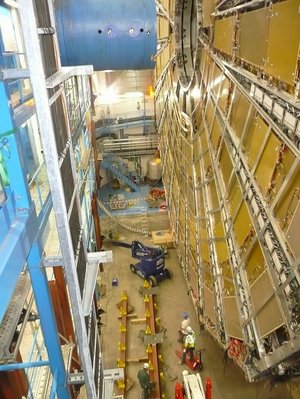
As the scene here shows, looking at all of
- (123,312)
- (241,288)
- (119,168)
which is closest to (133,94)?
(119,168)

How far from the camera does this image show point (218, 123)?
15.9 ft

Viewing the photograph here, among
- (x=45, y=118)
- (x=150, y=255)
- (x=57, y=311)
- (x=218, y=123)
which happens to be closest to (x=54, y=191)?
(x=45, y=118)

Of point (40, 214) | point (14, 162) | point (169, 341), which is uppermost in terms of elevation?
point (14, 162)

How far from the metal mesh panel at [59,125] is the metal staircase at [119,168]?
41.4 ft

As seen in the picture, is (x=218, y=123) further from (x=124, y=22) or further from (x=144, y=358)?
(x=144, y=358)

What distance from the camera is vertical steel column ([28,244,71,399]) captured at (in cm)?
333

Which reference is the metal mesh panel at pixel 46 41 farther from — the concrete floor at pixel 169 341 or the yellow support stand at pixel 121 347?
the yellow support stand at pixel 121 347

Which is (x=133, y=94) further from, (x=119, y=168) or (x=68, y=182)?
(x=68, y=182)

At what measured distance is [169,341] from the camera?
8750 mm

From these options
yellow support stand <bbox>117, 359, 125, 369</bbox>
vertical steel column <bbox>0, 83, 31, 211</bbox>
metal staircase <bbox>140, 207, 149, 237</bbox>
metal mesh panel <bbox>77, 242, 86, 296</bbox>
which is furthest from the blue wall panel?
metal staircase <bbox>140, 207, 149, 237</bbox>

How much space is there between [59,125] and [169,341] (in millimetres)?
7057

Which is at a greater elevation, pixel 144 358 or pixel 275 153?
pixel 275 153

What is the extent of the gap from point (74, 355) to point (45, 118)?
5.26 meters

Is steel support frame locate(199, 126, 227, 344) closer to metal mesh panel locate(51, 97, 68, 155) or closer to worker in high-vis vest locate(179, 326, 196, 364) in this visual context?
worker in high-vis vest locate(179, 326, 196, 364)
